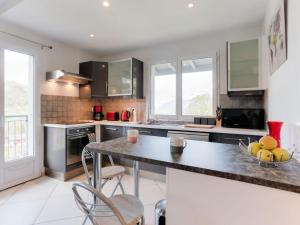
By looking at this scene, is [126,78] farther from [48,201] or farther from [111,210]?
[111,210]

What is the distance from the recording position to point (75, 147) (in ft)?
10.1

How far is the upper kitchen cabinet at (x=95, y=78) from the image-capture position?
3703 mm

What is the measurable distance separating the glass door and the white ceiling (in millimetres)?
605

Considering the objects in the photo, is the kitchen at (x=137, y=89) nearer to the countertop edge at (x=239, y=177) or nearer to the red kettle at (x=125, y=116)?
the red kettle at (x=125, y=116)

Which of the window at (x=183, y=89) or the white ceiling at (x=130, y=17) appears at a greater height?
the white ceiling at (x=130, y=17)

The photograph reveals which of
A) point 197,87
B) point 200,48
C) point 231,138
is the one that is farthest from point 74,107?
point 231,138

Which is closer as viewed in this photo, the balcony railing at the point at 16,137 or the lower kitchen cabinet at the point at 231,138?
the lower kitchen cabinet at the point at 231,138

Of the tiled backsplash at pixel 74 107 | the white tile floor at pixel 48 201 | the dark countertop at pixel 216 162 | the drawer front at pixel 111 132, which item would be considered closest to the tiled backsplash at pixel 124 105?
the tiled backsplash at pixel 74 107

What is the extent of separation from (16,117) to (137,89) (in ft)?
6.85

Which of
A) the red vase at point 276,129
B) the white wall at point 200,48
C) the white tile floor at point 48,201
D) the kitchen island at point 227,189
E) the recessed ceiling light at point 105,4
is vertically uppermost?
the recessed ceiling light at point 105,4

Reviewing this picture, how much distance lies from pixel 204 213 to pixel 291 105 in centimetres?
95

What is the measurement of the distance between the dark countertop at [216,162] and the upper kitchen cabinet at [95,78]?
241cm

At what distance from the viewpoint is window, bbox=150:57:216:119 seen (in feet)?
10.4

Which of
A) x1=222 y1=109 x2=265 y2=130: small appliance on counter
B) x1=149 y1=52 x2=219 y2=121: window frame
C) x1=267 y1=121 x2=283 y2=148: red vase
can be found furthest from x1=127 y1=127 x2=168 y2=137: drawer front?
x1=267 y1=121 x2=283 y2=148: red vase
